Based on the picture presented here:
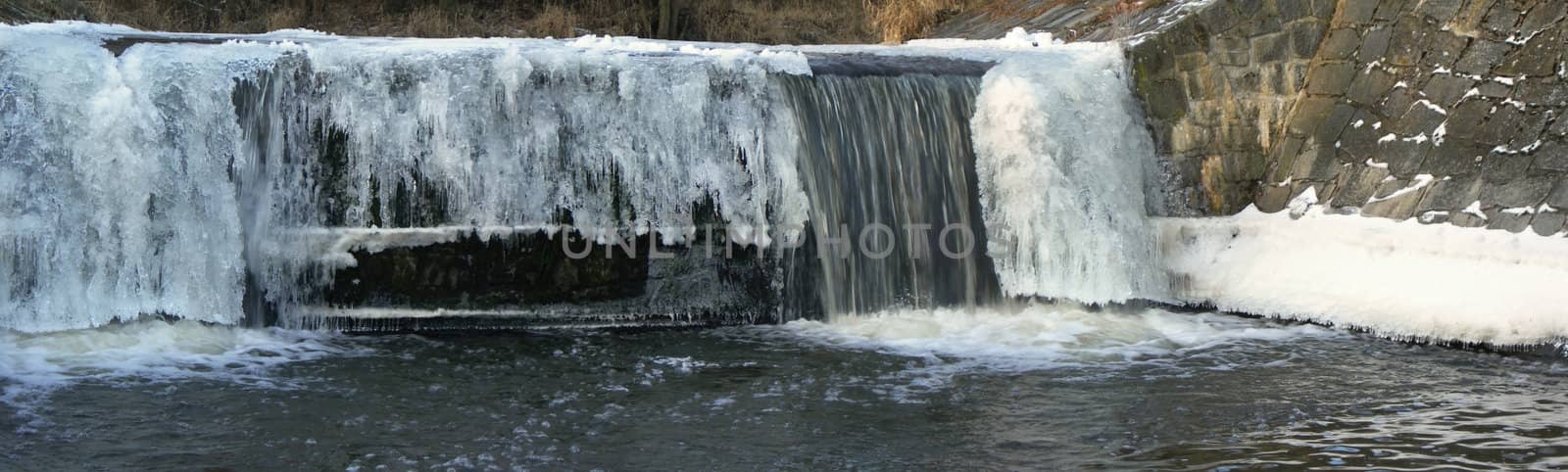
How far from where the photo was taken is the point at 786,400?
633 centimetres

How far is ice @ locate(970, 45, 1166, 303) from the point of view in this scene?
8703mm

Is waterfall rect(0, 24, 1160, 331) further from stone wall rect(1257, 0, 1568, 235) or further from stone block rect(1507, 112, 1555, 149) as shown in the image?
stone block rect(1507, 112, 1555, 149)

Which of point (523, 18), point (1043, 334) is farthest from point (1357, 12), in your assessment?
point (523, 18)

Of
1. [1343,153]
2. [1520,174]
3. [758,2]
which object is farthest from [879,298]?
[758,2]

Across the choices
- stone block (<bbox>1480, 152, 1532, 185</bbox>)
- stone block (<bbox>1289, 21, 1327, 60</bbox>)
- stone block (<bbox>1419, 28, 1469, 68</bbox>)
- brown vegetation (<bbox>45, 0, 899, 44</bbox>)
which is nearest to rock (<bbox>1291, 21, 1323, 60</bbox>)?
stone block (<bbox>1289, 21, 1327, 60</bbox>)

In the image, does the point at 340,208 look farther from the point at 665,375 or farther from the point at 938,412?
the point at 938,412

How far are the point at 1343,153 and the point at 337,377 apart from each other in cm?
552

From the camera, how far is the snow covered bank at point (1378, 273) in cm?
714

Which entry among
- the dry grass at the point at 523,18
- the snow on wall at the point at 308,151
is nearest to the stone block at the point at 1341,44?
the snow on wall at the point at 308,151

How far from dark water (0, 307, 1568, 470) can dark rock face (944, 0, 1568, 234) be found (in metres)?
0.92

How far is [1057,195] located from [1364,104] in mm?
1777

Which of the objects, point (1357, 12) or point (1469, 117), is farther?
point (1357, 12)

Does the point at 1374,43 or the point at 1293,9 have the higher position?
the point at 1293,9

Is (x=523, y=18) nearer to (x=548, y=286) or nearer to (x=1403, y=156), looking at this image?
(x=548, y=286)
